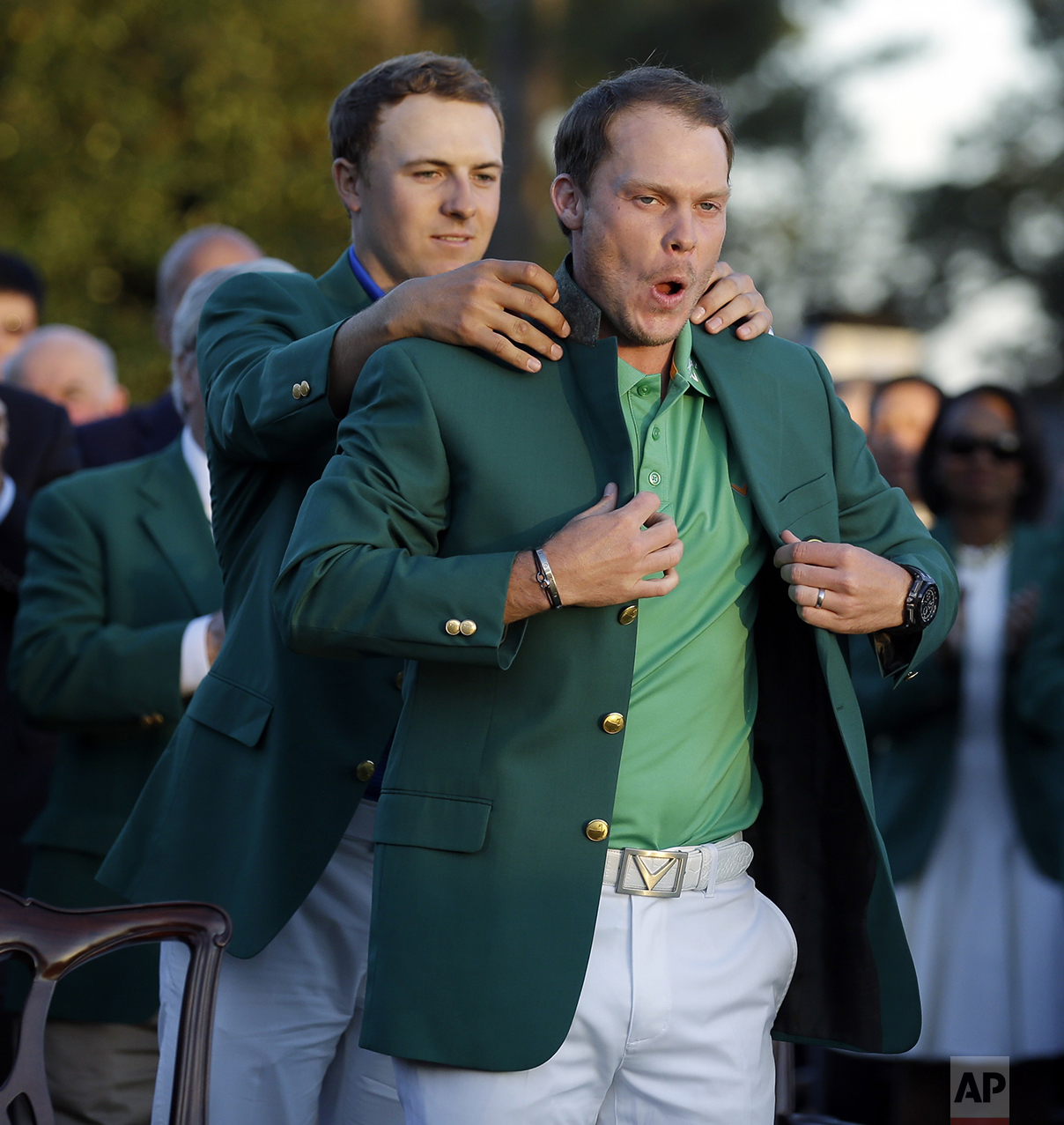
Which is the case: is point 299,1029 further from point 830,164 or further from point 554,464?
point 830,164

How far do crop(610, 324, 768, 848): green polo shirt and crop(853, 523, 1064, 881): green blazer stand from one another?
260 cm

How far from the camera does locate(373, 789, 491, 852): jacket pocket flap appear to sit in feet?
6.94

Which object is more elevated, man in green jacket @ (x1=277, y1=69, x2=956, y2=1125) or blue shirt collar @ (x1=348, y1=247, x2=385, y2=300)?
blue shirt collar @ (x1=348, y1=247, x2=385, y2=300)

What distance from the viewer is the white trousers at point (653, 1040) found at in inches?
83.3

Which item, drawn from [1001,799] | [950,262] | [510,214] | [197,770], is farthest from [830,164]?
[197,770]

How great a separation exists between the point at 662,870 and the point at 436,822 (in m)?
0.35

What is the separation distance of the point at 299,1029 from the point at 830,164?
24.7 m

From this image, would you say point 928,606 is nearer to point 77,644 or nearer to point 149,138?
point 77,644

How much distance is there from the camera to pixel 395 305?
7.70 ft

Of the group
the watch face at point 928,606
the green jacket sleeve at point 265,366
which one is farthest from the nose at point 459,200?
the watch face at point 928,606

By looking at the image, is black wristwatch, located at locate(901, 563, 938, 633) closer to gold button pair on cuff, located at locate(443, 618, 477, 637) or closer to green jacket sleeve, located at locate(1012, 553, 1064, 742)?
gold button pair on cuff, located at locate(443, 618, 477, 637)

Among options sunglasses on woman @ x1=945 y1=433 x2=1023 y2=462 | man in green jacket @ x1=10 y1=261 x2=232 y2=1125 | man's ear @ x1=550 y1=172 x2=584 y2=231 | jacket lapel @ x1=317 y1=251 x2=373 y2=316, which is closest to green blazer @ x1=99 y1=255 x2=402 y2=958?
jacket lapel @ x1=317 y1=251 x2=373 y2=316

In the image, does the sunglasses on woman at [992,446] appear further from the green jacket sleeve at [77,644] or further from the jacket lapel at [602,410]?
the jacket lapel at [602,410]

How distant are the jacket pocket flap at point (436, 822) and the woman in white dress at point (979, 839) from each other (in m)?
3.03
